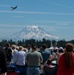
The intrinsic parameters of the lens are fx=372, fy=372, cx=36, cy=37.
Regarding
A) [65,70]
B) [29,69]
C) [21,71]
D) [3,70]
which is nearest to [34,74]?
[29,69]

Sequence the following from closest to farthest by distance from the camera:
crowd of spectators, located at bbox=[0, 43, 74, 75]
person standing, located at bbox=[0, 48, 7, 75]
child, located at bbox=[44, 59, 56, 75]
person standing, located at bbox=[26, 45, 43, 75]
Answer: person standing, located at bbox=[0, 48, 7, 75]
crowd of spectators, located at bbox=[0, 43, 74, 75]
person standing, located at bbox=[26, 45, 43, 75]
child, located at bbox=[44, 59, 56, 75]

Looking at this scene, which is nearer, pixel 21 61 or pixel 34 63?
pixel 34 63

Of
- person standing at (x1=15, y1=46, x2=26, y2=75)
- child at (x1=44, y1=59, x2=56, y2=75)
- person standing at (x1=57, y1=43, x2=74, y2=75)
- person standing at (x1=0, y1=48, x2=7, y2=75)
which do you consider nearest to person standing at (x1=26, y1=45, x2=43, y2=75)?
child at (x1=44, y1=59, x2=56, y2=75)

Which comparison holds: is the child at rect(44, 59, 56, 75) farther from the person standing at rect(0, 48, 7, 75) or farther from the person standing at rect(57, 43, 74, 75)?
the person standing at rect(0, 48, 7, 75)

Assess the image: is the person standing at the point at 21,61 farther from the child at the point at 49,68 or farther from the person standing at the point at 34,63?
the person standing at the point at 34,63

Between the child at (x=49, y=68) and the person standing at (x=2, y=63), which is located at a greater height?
the person standing at (x=2, y=63)

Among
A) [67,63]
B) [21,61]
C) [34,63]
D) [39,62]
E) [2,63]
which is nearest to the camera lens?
[2,63]

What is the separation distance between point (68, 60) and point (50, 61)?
671 centimetres

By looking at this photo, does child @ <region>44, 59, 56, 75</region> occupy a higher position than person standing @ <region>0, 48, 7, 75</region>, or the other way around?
person standing @ <region>0, 48, 7, 75</region>

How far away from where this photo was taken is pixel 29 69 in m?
14.5

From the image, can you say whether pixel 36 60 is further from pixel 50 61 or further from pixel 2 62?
pixel 2 62

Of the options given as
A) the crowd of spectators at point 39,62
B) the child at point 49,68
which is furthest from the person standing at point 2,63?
the child at point 49,68

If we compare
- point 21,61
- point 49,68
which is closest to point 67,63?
point 49,68

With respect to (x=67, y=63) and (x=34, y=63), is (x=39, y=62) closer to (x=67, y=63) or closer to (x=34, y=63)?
(x=34, y=63)
